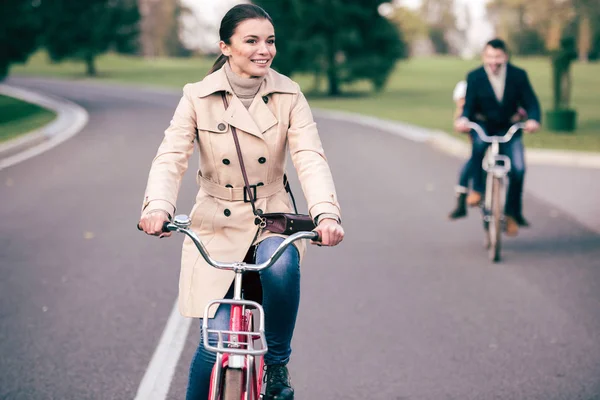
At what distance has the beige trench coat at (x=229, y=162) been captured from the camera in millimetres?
3404

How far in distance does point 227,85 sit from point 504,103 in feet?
17.0

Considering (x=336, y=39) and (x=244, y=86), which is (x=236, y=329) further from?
(x=336, y=39)

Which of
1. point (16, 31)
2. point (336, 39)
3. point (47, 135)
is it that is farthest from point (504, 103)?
point (336, 39)

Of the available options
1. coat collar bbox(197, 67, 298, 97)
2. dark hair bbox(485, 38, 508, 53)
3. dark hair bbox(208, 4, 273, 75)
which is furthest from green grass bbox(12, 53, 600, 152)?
dark hair bbox(208, 4, 273, 75)

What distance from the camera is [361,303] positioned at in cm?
635

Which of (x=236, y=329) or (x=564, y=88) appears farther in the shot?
(x=564, y=88)

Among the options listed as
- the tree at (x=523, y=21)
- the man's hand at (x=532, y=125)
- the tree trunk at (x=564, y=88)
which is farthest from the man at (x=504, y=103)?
the tree at (x=523, y=21)

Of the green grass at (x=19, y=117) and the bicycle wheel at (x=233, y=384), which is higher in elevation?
the bicycle wheel at (x=233, y=384)

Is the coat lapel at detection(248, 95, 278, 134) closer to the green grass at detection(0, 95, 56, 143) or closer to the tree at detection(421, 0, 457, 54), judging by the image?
the green grass at detection(0, 95, 56, 143)

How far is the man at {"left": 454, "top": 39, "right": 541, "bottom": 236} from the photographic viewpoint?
8078 millimetres

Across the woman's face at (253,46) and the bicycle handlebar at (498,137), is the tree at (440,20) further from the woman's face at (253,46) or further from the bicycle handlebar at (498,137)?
the woman's face at (253,46)

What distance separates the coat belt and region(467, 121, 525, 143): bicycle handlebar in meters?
4.85

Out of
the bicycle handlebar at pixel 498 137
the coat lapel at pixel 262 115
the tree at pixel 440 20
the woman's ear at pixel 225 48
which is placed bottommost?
the tree at pixel 440 20

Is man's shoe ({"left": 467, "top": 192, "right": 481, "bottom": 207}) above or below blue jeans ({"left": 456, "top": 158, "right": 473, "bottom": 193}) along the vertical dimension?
below
